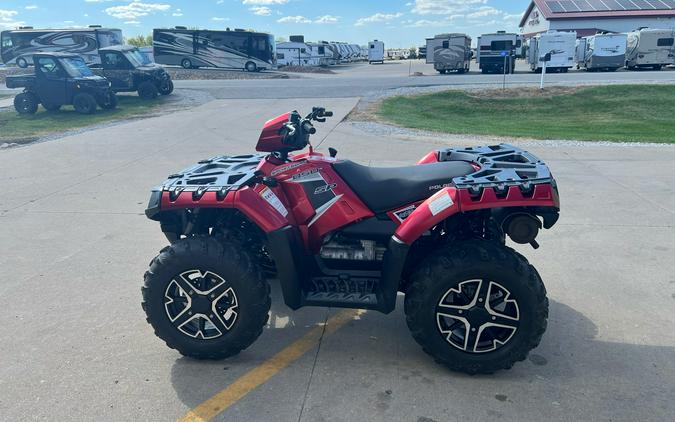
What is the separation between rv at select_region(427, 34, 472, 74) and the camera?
113ft

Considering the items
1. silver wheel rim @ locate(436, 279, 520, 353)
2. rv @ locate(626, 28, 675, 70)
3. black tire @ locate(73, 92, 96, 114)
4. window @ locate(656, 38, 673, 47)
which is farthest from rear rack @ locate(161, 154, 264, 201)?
window @ locate(656, 38, 673, 47)

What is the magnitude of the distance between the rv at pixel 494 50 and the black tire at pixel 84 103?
2407 cm

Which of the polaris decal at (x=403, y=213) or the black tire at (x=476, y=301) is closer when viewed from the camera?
the black tire at (x=476, y=301)

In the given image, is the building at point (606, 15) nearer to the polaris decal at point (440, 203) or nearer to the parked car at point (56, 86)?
the parked car at point (56, 86)

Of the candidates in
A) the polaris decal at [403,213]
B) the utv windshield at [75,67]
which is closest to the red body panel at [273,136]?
the polaris decal at [403,213]

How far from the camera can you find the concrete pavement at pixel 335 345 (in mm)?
3018

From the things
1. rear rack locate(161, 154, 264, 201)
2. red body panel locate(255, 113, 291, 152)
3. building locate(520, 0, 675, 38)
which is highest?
building locate(520, 0, 675, 38)

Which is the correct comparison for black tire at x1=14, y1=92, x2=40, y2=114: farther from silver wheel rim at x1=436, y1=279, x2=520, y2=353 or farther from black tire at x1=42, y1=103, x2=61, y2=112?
silver wheel rim at x1=436, y1=279, x2=520, y2=353

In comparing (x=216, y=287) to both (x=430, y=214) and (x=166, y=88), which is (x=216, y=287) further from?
(x=166, y=88)

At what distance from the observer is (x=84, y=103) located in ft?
59.7

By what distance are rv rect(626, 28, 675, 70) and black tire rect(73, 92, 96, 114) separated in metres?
32.0

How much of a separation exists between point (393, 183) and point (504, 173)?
699mm

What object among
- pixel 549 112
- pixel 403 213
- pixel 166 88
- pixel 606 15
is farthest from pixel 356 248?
pixel 606 15

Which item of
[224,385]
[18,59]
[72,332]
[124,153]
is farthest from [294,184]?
[18,59]
